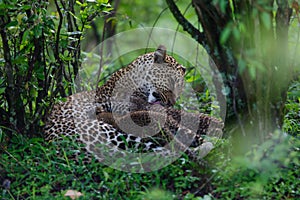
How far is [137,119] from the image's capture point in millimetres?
6176

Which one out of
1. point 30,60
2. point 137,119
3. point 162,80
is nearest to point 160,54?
point 162,80

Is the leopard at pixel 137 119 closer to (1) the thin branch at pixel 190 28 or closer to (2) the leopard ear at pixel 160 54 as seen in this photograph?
Result: (2) the leopard ear at pixel 160 54

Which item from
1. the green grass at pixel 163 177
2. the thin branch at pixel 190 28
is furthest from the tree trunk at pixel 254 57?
the green grass at pixel 163 177

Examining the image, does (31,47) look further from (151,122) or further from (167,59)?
(167,59)

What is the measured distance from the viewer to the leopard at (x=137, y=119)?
591 cm

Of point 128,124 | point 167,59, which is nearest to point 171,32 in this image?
point 167,59

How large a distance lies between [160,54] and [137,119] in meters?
1.62

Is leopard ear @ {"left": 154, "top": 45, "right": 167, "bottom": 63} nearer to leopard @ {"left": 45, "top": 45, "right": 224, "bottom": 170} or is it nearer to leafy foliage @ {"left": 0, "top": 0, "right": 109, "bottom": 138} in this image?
leopard @ {"left": 45, "top": 45, "right": 224, "bottom": 170}

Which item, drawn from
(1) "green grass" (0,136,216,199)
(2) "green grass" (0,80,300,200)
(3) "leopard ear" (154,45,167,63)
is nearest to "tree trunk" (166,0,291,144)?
(2) "green grass" (0,80,300,200)

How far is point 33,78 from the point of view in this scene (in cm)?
620

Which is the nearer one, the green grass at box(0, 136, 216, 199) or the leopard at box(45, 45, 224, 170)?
the green grass at box(0, 136, 216, 199)

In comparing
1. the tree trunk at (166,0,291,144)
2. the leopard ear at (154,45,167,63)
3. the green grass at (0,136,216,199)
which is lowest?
the green grass at (0,136,216,199)

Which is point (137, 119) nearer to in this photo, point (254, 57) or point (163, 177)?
point (163, 177)

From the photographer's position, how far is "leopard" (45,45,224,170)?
591 cm
